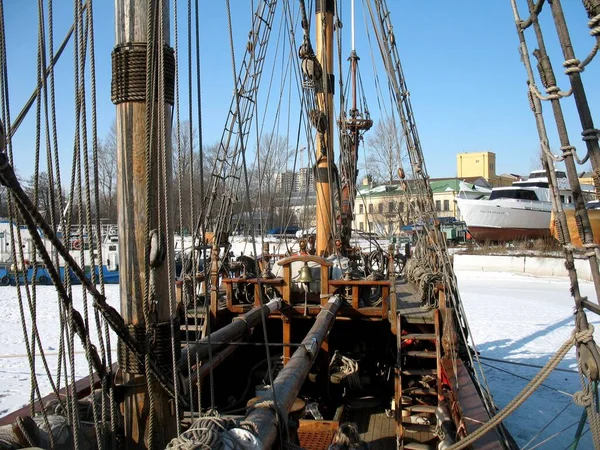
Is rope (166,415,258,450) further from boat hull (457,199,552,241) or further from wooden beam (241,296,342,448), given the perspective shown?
boat hull (457,199,552,241)

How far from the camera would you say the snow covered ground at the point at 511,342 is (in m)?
7.10

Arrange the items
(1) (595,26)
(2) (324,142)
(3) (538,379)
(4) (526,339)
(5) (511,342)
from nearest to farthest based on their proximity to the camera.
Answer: (1) (595,26) < (3) (538,379) < (2) (324,142) < (5) (511,342) < (4) (526,339)

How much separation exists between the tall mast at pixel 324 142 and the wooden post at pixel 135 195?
628cm

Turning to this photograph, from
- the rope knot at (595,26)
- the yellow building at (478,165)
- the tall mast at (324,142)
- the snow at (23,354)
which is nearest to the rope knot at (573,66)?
the rope knot at (595,26)

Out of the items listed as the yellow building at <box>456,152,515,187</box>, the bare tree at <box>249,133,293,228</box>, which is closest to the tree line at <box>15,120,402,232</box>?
the bare tree at <box>249,133,293,228</box>

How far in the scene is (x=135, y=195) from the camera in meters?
2.33

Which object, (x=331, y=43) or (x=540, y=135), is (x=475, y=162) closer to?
(x=331, y=43)

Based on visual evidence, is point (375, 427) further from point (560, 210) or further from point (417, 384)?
point (560, 210)

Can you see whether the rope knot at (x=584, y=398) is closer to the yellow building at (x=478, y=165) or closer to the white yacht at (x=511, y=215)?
the white yacht at (x=511, y=215)

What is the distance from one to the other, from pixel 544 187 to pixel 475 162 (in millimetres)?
47081

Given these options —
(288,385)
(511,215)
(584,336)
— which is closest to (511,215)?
(511,215)

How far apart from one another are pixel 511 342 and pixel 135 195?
36.5 feet

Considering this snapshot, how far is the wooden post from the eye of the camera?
2.32m

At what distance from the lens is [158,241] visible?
2.29 m
